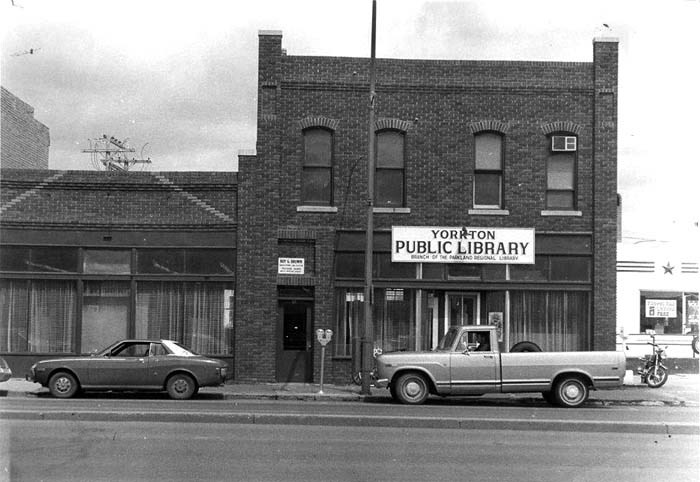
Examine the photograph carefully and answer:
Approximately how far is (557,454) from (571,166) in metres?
12.5

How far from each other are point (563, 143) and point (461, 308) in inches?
202

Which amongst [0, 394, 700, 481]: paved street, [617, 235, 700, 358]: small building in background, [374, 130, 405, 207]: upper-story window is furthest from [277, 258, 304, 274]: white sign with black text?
[617, 235, 700, 358]: small building in background

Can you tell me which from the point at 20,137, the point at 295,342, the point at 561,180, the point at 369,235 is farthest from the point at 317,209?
the point at 20,137

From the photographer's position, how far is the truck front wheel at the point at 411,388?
17031 millimetres

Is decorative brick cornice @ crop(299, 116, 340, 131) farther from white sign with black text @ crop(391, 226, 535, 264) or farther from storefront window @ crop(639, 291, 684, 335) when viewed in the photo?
storefront window @ crop(639, 291, 684, 335)

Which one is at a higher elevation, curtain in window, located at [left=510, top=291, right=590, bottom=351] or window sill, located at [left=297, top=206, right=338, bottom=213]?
window sill, located at [left=297, top=206, right=338, bottom=213]

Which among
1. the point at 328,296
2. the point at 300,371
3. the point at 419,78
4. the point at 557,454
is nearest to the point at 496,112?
the point at 419,78

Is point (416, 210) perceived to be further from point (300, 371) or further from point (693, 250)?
point (693, 250)

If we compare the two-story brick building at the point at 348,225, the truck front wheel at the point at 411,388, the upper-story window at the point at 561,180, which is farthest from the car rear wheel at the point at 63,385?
the upper-story window at the point at 561,180

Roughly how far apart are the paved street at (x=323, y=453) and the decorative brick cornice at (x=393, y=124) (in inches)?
410

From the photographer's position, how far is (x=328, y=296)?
2116cm

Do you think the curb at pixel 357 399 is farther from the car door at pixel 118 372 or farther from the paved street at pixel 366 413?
the car door at pixel 118 372

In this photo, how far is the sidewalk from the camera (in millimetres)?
18234

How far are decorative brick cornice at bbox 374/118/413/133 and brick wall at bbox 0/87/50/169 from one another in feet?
37.7
